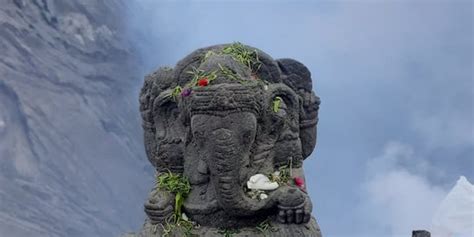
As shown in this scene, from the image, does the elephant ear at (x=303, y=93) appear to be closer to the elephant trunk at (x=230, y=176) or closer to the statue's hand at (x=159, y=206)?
the elephant trunk at (x=230, y=176)

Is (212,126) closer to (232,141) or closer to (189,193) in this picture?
(232,141)

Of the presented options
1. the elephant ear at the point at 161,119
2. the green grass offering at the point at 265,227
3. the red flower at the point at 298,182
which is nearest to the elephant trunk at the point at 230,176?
the green grass offering at the point at 265,227

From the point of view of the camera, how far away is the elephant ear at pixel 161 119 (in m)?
4.46

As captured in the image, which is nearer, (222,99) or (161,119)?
(222,99)

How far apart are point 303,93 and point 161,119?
91 cm

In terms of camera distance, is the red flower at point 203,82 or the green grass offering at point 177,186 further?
the green grass offering at point 177,186

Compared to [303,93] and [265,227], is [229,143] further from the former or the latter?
[303,93]

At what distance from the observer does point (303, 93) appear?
4660 mm

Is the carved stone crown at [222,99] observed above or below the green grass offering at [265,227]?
above

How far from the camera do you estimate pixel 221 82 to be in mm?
4102

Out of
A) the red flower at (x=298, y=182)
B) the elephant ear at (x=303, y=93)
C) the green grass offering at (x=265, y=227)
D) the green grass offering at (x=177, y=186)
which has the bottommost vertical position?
the green grass offering at (x=265, y=227)

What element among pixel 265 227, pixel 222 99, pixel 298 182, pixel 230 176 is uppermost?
pixel 222 99

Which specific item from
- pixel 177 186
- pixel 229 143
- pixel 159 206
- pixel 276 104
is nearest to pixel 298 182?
pixel 276 104

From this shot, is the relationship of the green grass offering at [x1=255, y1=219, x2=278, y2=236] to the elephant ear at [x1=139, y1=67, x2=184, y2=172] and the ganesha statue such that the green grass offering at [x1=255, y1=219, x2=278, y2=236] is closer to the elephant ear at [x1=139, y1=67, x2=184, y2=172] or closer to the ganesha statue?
the ganesha statue
